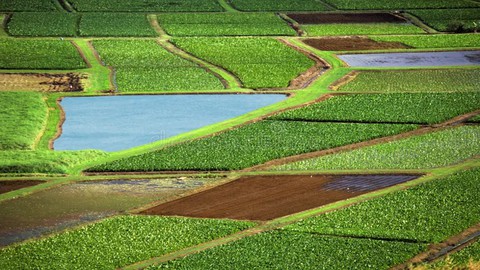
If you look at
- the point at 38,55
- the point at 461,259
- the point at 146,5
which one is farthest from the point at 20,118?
the point at 146,5

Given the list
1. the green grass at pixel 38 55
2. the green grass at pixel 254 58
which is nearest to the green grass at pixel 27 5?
the green grass at pixel 38 55

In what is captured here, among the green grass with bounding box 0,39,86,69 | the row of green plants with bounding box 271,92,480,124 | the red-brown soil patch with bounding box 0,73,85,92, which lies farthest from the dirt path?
the green grass with bounding box 0,39,86,69

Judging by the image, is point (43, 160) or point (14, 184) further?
point (43, 160)

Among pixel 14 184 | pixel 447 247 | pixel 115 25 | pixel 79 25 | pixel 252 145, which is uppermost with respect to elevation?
pixel 79 25

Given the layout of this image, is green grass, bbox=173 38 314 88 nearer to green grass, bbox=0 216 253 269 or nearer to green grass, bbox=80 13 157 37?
green grass, bbox=80 13 157 37

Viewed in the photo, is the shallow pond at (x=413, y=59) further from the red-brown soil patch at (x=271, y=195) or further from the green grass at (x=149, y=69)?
the red-brown soil patch at (x=271, y=195)

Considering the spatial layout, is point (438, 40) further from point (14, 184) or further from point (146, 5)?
point (14, 184)
